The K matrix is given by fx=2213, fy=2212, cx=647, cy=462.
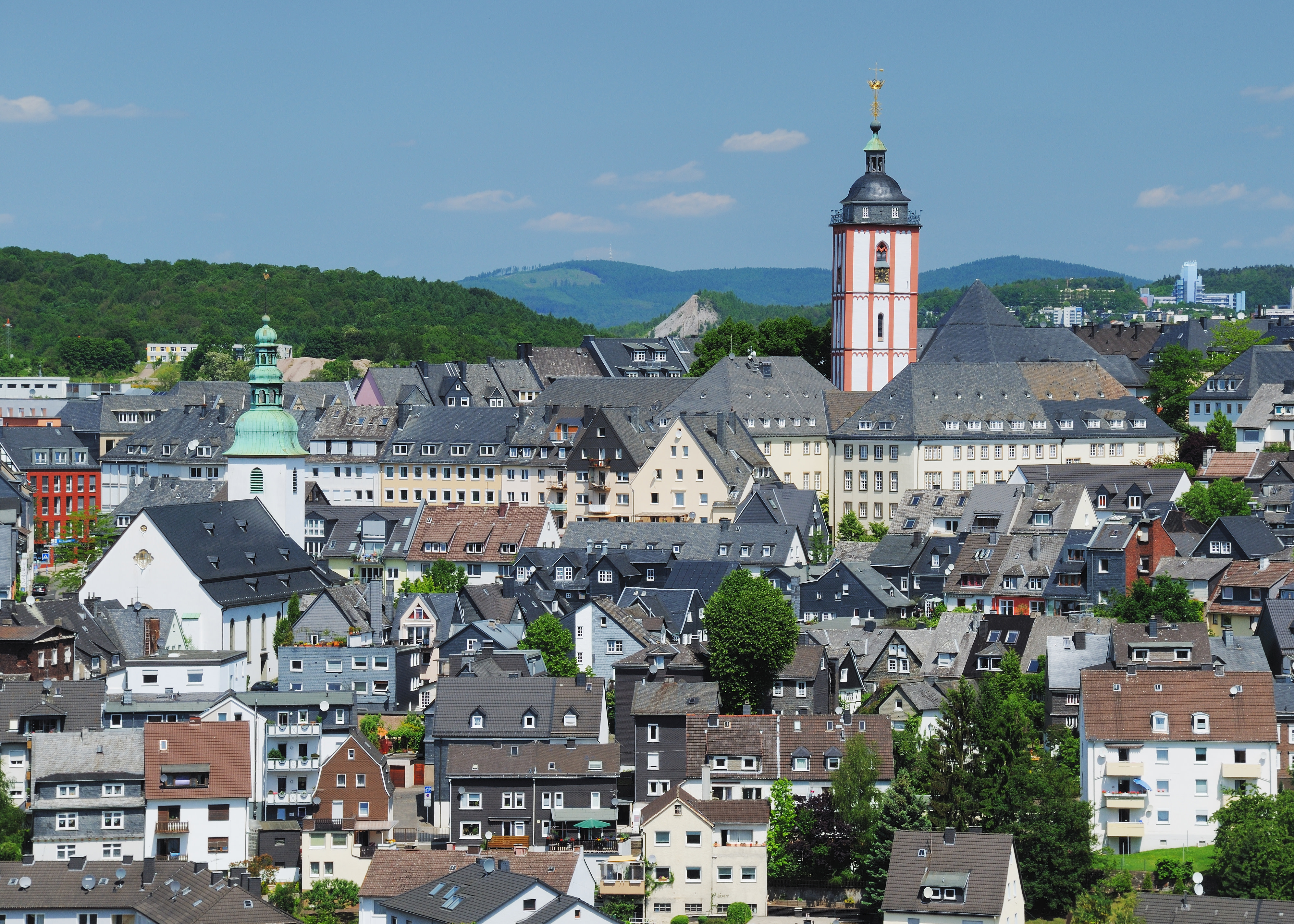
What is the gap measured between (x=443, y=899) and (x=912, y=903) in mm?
14250

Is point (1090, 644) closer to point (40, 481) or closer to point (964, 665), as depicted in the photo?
point (964, 665)

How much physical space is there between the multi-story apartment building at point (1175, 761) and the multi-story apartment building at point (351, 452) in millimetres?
62034

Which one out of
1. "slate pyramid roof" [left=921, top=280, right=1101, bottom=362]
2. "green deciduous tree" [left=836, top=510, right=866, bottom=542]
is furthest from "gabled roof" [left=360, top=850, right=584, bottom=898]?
"slate pyramid roof" [left=921, top=280, right=1101, bottom=362]

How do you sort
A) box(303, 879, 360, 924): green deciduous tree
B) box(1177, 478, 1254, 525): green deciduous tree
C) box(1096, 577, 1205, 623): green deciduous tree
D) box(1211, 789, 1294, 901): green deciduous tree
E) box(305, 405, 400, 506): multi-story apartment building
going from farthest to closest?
box(305, 405, 400, 506): multi-story apartment building
box(1177, 478, 1254, 525): green deciduous tree
box(1096, 577, 1205, 623): green deciduous tree
box(303, 879, 360, 924): green deciduous tree
box(1211, 789, 1294, 901): green deciduous tree

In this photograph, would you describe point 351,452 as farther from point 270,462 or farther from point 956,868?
point 956,868

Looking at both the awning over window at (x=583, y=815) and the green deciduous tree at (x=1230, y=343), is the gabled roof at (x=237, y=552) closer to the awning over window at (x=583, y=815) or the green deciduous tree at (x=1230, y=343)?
the awning over window at (x=583, y=815)

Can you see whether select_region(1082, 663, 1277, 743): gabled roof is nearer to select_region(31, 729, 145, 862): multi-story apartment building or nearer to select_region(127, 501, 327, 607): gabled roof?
select_region(31, 729, 145, 862): multi-story apartment building

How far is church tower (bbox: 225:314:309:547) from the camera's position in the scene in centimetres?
10750

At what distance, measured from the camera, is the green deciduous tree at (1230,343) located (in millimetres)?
141750

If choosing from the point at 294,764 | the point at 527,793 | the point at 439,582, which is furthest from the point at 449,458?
the point at 527,793

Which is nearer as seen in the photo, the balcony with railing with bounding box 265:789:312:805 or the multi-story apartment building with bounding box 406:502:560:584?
the balcony with railing with bounding box 265:789:312:805

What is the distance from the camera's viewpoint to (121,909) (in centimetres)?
6744

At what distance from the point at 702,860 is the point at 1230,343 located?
8515cm

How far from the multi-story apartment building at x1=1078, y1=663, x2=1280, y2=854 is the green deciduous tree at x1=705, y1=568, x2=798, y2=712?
13.1 m
